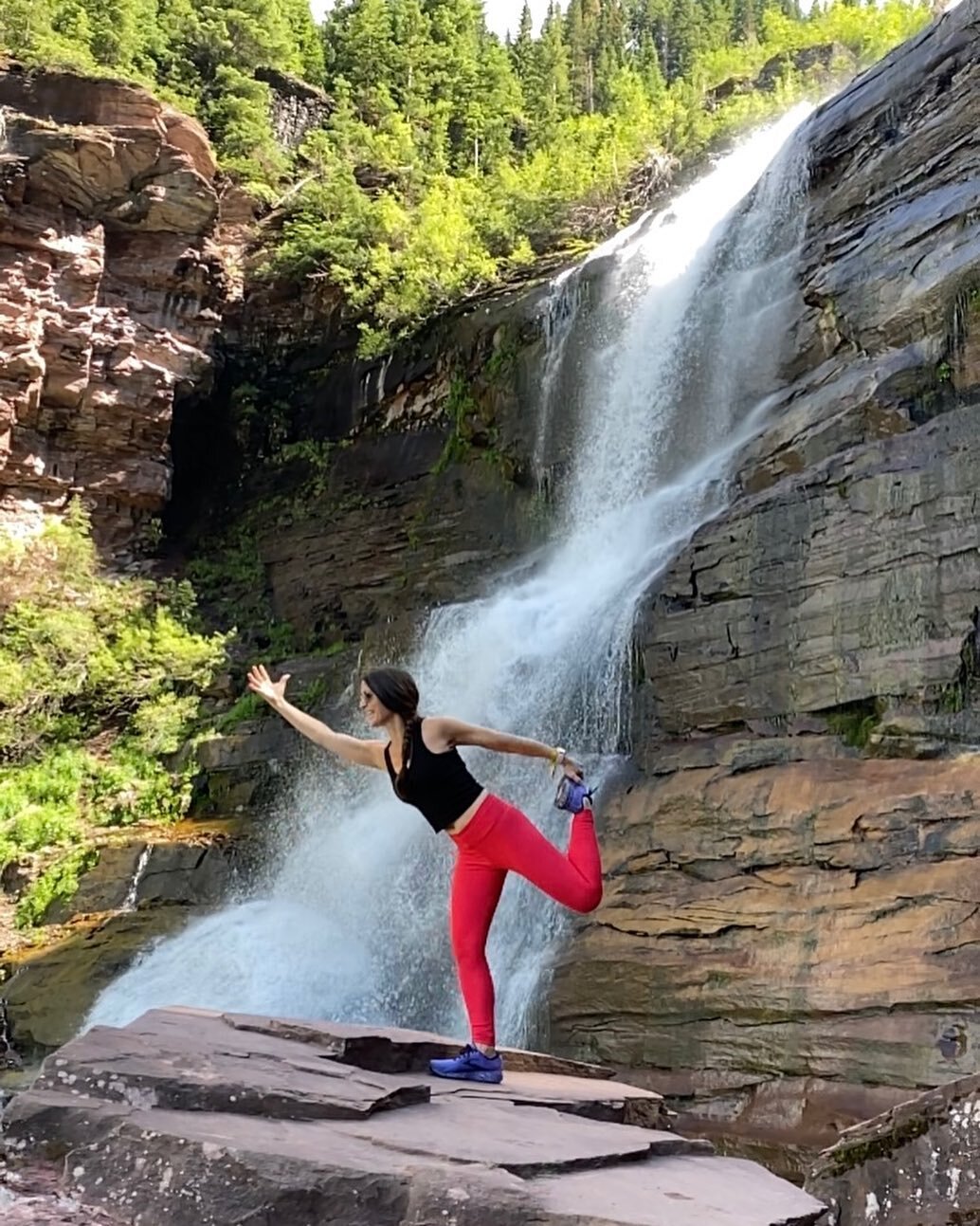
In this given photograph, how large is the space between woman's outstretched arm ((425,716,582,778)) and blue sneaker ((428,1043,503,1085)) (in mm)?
1308

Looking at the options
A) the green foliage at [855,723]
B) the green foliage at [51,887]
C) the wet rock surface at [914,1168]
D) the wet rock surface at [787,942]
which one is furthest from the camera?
the green foliage at [51,887]

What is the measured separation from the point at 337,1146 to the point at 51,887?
12962mm

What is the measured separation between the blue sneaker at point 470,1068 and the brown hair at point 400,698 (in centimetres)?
120

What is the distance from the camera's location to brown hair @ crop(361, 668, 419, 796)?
462 centimetres

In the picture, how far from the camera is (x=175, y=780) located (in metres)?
17.3

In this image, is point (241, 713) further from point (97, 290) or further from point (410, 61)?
point (410, 61)

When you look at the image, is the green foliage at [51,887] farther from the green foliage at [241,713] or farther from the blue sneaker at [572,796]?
the blue sneaker at [572,796]

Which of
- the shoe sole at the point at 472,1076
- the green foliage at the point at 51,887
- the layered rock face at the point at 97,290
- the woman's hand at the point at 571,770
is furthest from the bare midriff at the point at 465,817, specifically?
the layered rock face at the point at 97,290

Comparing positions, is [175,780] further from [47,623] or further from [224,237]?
[224,237]

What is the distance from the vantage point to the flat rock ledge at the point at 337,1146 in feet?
10.0

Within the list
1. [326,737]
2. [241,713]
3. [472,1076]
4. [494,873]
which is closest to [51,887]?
[241,713]

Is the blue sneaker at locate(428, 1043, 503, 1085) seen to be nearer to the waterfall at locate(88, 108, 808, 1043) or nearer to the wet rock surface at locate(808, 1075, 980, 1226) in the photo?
the wet rock surface at locate(808, 1075, 980, 1226)

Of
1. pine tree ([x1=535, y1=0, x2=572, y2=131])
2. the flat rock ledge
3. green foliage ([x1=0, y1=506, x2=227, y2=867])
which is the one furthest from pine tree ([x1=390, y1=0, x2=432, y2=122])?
the flat rock ledge

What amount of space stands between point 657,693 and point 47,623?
13372mm
